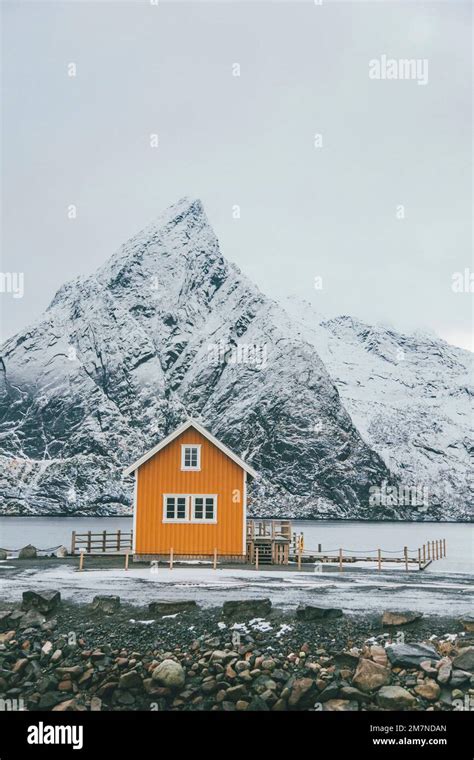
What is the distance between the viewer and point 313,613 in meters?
28.6

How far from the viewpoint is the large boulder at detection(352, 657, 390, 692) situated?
2481 centimetres

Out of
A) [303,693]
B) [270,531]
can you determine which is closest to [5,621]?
[303,693]

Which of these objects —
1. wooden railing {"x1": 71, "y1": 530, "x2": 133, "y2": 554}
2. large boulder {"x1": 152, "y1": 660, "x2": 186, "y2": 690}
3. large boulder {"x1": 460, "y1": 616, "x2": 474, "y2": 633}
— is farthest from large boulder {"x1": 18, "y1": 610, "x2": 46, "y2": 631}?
large boulder {"x1": 460, "y1": 616, "x2": 474, "y2": 633}

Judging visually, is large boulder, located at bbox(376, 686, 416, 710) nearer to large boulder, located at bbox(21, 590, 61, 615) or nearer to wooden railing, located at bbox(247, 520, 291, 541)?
large boulder, located at bbox(21, 590, 61, 615)

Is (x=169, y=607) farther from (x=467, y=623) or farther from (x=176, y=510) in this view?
(x=176, y=510)

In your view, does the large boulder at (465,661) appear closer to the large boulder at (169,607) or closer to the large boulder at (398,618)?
the large boulder at (398,618)

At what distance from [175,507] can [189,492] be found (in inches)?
42.5

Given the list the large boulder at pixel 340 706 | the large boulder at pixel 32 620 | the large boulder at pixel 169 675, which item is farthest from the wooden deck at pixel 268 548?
the large boulder at pixel 340 706

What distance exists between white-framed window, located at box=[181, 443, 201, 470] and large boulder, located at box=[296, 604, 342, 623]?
1520 centimetres

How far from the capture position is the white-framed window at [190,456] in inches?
1692

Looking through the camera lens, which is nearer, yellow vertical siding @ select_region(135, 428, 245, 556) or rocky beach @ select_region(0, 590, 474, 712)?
A: rocky beach @ select_region(0, 590, 474, 712)

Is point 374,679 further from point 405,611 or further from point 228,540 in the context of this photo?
point 228,540
